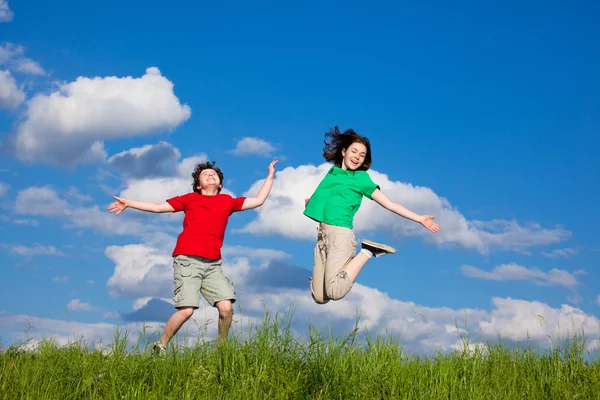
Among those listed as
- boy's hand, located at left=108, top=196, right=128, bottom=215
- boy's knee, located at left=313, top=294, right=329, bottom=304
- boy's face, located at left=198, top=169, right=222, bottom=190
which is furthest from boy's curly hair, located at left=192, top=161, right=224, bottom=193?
boy's knee, located at left=313, top=294, right=329, bottom=304

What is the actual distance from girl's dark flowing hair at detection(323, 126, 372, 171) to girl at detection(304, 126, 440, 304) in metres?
0.10

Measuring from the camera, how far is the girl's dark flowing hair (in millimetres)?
9051

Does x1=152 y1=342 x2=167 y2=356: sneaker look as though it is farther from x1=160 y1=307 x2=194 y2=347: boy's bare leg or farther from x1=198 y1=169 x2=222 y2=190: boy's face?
x1=198 y1=169 x2=222 y2=190: boy's face

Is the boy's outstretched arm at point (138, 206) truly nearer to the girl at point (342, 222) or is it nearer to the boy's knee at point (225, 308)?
the boy's knee at point (225, 308)

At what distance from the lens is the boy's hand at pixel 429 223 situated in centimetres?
837

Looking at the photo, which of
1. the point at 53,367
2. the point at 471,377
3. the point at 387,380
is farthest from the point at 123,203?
the point at 471,377

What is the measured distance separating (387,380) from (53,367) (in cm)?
386

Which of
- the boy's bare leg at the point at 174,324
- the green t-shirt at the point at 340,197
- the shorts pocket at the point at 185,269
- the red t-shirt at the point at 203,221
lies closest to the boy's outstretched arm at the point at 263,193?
the red t-shirt at the point at 203,221

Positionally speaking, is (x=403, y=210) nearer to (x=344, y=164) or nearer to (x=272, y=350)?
(x=344, y=164)

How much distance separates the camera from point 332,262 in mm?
8328

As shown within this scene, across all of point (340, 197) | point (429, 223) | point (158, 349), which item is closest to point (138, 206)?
point (158, 349)

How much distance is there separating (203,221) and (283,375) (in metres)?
2.69

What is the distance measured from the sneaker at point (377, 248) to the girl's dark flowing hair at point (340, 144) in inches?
45.8

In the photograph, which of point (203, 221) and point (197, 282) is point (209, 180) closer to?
point (203, 221)
